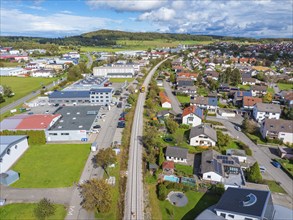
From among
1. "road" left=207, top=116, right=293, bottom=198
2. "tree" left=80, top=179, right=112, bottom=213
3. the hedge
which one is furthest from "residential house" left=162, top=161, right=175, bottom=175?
the hedge

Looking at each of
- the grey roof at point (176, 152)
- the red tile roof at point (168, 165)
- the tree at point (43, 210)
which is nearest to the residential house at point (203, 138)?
the grey roof at point (176, 152)

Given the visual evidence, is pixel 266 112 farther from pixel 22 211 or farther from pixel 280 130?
pixel 22 211

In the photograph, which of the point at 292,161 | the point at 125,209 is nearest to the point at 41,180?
the point at 125,209

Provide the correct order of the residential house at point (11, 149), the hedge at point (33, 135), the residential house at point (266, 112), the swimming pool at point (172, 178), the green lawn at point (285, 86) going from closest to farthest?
1. the swimming pool at point (172, 178)
2. the residential house at point (11, 149)
3. the hedge at point (33, 135)
4. the residential house at point (266, 112)
5. the green lawn at point (285, 86)

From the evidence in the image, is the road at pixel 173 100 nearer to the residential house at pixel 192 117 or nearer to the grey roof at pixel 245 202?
the residential house at pixel 192 117

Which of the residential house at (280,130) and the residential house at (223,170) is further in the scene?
the residential house at (280,130)

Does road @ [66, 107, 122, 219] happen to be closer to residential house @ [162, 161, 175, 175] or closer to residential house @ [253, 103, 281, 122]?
residential house @ [162, 161, 175, 175]

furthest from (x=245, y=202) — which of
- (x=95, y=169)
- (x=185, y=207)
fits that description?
(x=95, y=169)
